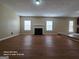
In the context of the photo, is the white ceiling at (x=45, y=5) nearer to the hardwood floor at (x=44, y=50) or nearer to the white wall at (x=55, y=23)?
the hardwood floor at (x=44, y=50)

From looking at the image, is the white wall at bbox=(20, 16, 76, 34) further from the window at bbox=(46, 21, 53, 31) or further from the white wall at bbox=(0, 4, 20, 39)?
the white wall at bbox=(0, 4, 20, 39)

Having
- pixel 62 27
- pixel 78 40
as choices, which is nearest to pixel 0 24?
pixel 78 40

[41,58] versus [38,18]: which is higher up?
[38,18]

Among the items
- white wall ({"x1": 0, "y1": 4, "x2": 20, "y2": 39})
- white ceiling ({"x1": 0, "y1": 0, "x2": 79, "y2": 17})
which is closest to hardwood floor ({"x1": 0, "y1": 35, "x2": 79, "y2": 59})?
white wall ({"x1": 0, "y1": 4, "x2": 20, "y2": 39})

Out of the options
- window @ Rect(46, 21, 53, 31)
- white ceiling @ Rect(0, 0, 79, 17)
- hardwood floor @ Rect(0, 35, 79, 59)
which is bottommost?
hardwood floor @ Rect(0, 35, 79, 59)

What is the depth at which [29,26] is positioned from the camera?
13086mm

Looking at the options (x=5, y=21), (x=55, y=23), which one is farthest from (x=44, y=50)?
(x=55, y=23)

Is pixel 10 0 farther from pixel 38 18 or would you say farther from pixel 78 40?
pixel 38 18

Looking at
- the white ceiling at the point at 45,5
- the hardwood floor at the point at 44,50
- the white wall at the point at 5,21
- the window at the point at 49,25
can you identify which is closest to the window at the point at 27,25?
the window at the point at 49,25

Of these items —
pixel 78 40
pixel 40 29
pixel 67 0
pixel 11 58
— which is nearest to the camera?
pixel 11 58

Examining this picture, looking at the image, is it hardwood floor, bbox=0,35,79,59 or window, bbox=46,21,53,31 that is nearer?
hardwood floor, bbox=0,35,79,59

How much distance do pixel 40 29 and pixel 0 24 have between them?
7.14 metres

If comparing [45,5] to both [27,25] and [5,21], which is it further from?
[27,25]

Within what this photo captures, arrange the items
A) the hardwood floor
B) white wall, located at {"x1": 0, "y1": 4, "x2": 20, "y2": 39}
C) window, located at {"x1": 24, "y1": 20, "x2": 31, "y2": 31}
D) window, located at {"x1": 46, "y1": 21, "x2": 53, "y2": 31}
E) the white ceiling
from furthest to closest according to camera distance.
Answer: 1. window, located at {"x1": 46, "y1": 21, "x2": 53, "y2": 31}
2. window, located at {"x1": 24, "y1": 20, "x2": 31, "y2": 31}
3. white wall, located at {"x1": 0, "y1": 4, "x2": 20, "y2": 39}
4. the white ceiling
5. the hardwood floor
